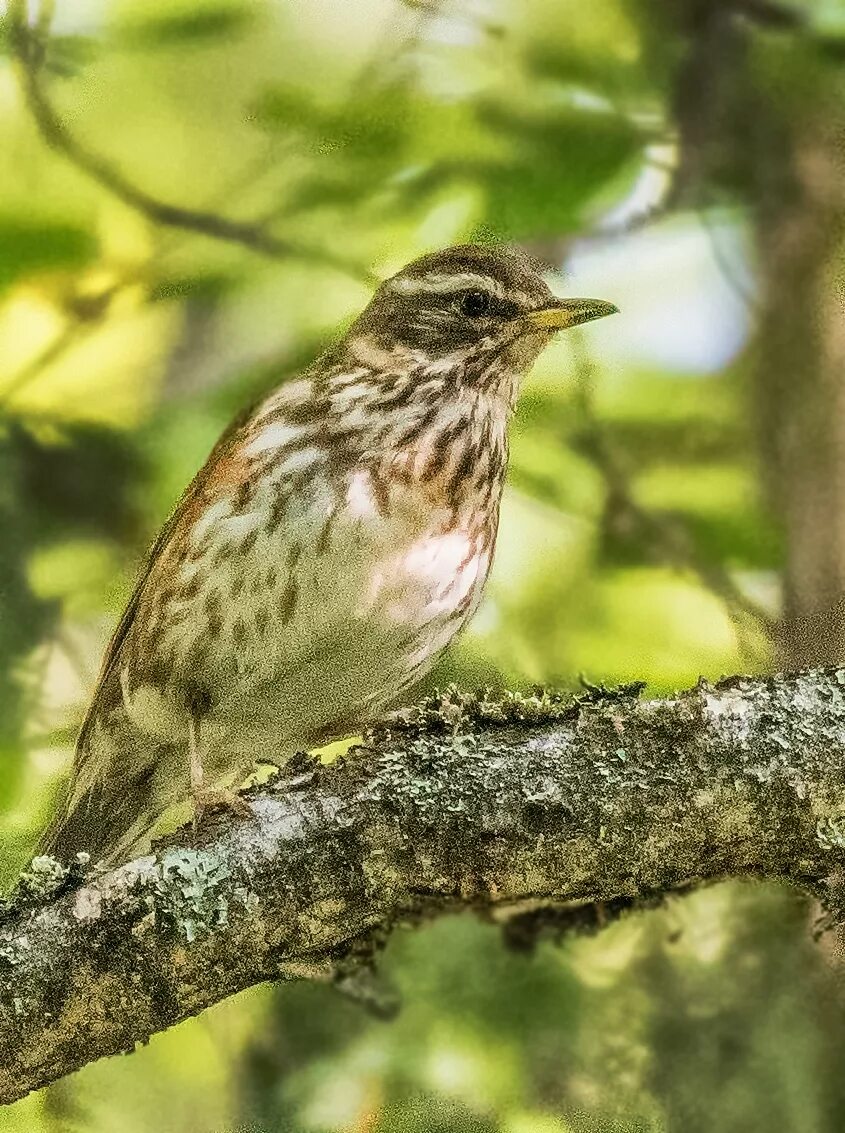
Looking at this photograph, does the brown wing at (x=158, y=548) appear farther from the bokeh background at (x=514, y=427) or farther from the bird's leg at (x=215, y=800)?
the bird's leg at (x=215, y=800)

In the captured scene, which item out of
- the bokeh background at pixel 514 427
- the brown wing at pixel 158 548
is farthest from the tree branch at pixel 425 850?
the bokeh background at pixel 514 427

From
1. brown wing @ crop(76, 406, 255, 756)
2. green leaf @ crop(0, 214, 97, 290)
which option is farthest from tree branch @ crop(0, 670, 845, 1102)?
green leaf @ crop(0, 214, 97, 290)

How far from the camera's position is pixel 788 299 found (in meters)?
2.48

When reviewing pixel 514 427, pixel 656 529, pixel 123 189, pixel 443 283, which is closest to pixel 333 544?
pixel 443 283

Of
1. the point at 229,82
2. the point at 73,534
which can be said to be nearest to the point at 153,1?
the point at 229,82

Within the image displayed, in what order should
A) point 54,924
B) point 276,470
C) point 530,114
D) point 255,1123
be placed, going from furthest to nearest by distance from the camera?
point 530,114, point 255,1123, point 276,470, point 54,924

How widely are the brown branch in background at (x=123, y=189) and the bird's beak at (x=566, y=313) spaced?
0.47m

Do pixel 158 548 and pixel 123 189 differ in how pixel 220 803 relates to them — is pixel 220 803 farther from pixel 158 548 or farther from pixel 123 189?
pixel 123 189

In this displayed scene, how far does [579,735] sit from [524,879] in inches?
6.9

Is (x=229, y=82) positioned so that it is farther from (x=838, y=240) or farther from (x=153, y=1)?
(x=838, y=240)

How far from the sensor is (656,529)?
2355 mm

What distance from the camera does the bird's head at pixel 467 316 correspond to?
1.98 m

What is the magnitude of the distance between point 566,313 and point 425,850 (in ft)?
2.61

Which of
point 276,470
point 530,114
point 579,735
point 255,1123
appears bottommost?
point 255,1123
